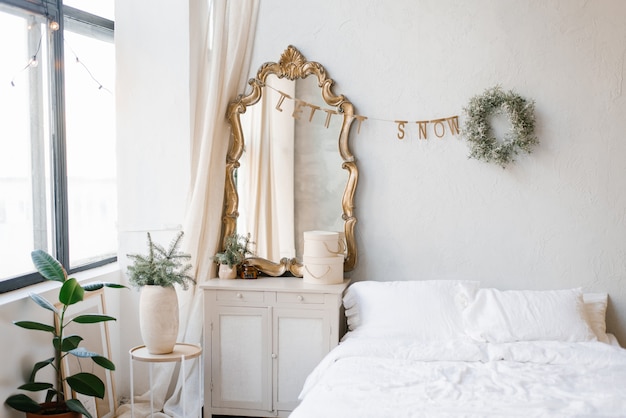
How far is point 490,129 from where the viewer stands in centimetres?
404

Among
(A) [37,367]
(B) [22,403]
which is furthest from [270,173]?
(B) [22,403]

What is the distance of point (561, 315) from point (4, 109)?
3.06 metres

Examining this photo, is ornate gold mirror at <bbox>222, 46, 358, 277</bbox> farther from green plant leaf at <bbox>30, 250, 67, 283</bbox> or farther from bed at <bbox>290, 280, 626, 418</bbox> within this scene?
green plant leaf at <bbox>30, 250, 67, 283</bbox>

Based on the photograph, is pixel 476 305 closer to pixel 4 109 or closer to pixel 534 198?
pixel 534 198

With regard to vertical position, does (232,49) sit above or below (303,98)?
above

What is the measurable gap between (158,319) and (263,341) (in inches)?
24.8

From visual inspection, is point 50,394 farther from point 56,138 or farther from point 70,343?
point 56,138

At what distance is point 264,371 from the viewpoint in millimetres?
3977

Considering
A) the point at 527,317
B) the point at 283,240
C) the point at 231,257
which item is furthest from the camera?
the point at 283,240

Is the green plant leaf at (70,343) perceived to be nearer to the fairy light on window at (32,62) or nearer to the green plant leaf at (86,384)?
the green plant leaf at (86,384)

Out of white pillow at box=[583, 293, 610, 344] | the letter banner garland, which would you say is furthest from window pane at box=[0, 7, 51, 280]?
white pillow at box=[583, 293, 610, 344]

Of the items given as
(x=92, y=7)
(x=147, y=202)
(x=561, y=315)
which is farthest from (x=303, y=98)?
(x=561, y=315)

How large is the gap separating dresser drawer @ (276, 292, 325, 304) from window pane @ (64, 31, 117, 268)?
1.28m

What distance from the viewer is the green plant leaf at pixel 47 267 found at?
11.1ft
